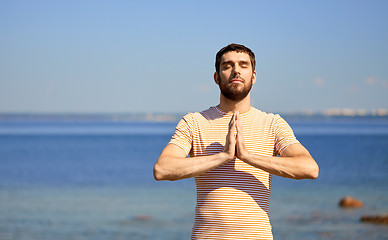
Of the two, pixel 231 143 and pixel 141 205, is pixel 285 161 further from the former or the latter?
pixel 141 205

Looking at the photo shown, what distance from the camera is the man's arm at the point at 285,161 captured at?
4.14 m

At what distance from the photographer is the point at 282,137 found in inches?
174

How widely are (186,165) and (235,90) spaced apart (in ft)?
2.49

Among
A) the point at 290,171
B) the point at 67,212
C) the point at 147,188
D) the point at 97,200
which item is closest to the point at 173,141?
the point at 290,171

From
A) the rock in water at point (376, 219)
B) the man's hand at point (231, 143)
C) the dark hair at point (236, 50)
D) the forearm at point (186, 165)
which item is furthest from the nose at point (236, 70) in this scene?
the rock in water at point (376, 219)

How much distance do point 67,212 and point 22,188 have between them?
11.2 metres

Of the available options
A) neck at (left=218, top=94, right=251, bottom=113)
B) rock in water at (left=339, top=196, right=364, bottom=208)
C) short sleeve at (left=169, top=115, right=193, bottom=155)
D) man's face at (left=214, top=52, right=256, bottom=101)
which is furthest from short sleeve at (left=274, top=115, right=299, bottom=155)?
rock in water at (left=339, top=196, right=364, bottom=208)

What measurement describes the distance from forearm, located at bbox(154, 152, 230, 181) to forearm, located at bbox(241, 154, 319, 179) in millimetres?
226

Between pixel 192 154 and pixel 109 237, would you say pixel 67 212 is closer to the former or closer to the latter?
pixel 109 237

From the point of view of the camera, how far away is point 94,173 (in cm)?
4525

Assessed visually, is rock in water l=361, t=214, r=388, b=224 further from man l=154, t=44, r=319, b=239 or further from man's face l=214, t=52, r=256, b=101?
man's face l=214, t=52, r=256, b=101

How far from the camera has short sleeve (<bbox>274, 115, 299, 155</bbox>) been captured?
14.4 ft

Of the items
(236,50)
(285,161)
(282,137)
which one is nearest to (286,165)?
(285,161)

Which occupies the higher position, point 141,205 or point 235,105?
point 235,105
